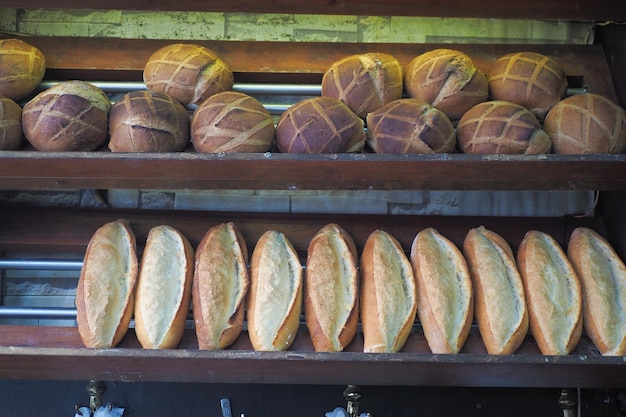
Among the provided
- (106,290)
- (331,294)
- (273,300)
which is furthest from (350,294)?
(106,290)

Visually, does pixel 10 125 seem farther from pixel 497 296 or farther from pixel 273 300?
pixel 497 296

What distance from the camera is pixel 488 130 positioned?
60.7 inches

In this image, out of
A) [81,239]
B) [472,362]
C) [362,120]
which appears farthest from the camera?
[81,239]

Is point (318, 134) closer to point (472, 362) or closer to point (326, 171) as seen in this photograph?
point (326, 171)

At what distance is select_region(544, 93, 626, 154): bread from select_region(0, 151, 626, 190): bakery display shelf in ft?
0.33

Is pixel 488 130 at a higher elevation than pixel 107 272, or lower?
higher

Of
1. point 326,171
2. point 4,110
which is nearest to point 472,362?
point 326,171

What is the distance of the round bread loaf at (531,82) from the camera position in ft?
5.44

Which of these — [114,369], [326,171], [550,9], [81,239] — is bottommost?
[114,369]

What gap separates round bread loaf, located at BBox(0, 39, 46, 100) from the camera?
5.38ft

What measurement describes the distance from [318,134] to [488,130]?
39 centimetres

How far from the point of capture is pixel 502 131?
153 centimetres

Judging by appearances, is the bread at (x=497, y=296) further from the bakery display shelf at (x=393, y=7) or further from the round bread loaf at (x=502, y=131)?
the bakery display shelf at (x=393, y=7)

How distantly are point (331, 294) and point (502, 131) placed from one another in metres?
0.54
